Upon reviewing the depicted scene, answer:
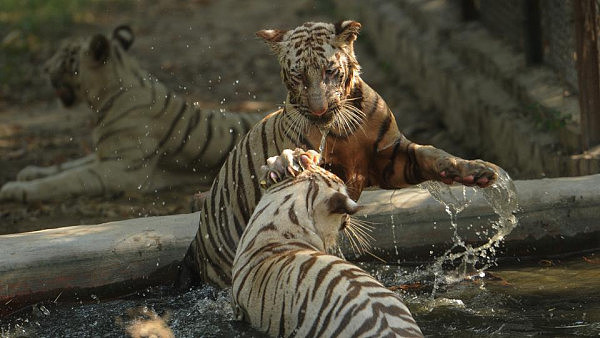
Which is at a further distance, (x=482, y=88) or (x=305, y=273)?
(x=482, y=88)

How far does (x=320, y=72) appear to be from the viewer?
14.2 feet

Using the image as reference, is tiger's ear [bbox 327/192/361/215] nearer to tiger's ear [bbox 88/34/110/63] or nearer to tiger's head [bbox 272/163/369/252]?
tiger's head [bbox 272/163/369/252]

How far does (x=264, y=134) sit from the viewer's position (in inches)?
189

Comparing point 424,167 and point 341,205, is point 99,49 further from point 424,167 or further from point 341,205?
point 341,205

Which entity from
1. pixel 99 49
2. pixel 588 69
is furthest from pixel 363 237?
pixel 99 49

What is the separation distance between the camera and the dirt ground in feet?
23.5

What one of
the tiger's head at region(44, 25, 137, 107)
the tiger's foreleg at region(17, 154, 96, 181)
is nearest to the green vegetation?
the tiger's head at region(44, 25, 137, 107)

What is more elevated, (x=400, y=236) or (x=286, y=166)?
(x=286, y=166)

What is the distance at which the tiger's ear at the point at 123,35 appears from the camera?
7.73 metres

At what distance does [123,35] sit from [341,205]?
4272 mm

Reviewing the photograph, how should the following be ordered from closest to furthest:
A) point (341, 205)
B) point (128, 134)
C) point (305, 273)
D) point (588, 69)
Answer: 1. point (305, 273)
2. point (341, 205)
3. point (588, 69)
4. point (128, 134)

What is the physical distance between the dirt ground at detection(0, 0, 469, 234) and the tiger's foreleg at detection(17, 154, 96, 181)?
31 cm

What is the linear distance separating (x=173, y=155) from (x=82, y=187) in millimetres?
649

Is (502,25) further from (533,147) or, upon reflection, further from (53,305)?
(53,305)
